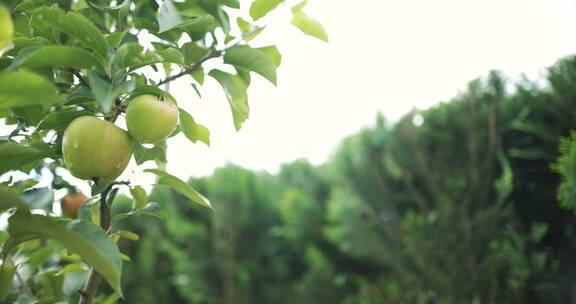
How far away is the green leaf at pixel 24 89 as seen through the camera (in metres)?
0.44

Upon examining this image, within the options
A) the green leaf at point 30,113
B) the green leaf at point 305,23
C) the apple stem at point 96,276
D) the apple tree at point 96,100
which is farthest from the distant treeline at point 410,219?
the green leaf at point 30,113

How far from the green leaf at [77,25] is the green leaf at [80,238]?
0.23m

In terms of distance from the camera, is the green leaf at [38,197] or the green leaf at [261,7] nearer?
the green leaf at [38,197]

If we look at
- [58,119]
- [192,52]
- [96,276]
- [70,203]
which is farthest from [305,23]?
[70,203]

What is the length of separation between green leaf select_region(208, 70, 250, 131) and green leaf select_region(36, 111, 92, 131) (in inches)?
8.8

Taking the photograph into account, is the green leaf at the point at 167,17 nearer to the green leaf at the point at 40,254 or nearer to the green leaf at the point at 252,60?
the green leaf at the point at 252,60

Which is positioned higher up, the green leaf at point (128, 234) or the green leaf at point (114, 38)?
the green leaf at point (114, 38)

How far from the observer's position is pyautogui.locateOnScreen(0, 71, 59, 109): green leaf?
1.46ft

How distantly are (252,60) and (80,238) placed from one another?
0.39 meters

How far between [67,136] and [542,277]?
75.8 inches

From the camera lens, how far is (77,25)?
1.84 ft

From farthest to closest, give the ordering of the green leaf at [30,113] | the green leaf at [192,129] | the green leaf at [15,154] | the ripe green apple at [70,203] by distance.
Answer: the ripe green apple at [70,203], the green leaf at [192,129], the green leaf at [30,113], the green leaf at [15,154]

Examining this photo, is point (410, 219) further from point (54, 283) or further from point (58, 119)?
point (58, 119)

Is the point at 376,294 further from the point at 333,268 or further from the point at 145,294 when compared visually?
the point at 145,294
